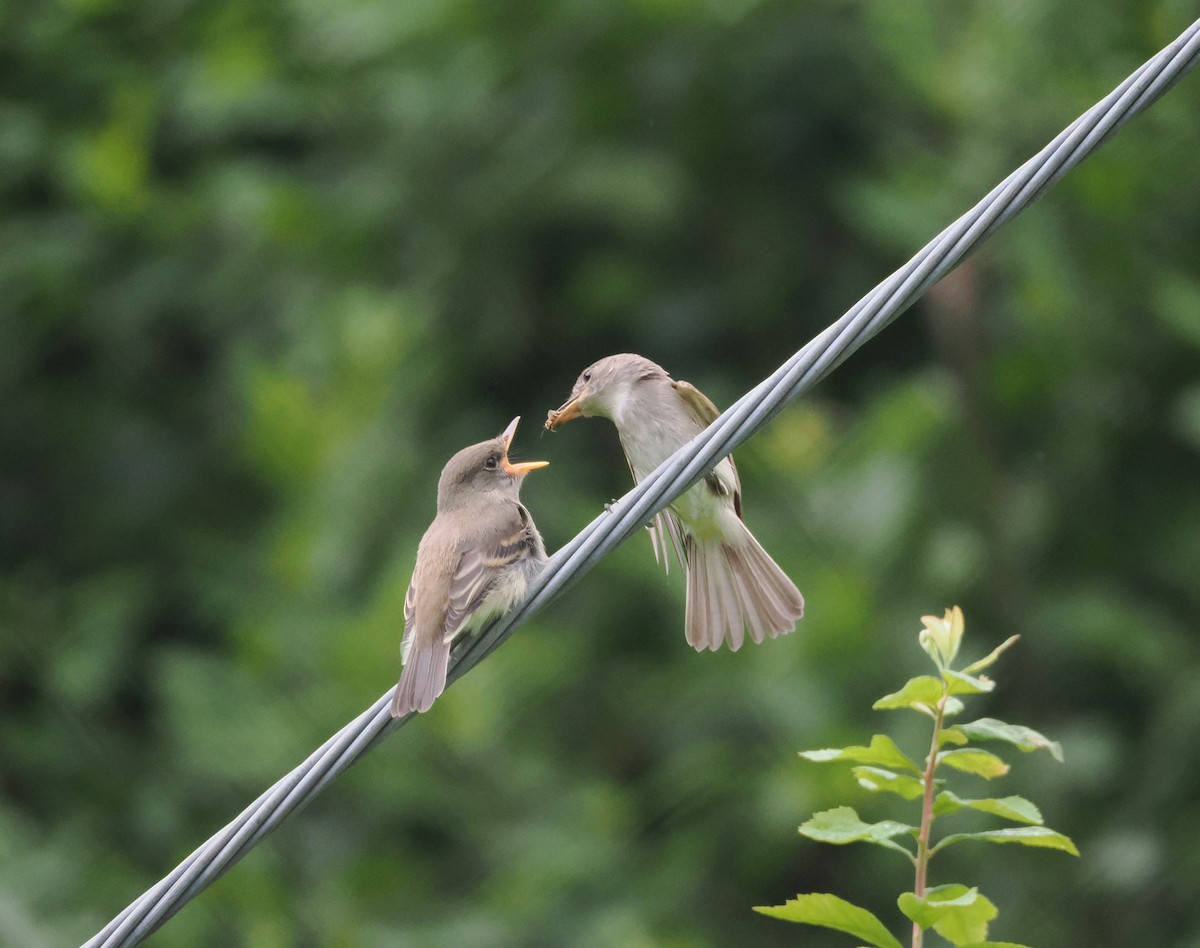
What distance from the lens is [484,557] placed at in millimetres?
4520

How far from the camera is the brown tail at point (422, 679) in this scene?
3715 mm

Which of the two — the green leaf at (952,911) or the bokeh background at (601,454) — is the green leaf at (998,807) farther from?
the bokeh background at (601,454)

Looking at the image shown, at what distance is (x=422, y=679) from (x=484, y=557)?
610 mm

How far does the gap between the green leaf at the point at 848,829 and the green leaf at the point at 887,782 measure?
0.15ft

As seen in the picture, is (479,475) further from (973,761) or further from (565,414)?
(973,761)

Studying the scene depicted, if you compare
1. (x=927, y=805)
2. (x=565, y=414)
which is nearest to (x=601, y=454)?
(x=565, y=414)

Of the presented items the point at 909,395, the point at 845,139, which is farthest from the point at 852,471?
the point at 845,139

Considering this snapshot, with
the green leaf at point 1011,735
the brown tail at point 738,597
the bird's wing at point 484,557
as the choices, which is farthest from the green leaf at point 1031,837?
the brown tail at point 738,597

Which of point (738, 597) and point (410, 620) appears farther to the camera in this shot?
point (738, 597)

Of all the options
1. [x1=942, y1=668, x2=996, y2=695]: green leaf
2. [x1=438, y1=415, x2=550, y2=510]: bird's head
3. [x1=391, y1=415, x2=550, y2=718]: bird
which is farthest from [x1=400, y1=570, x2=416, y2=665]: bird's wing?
[x1=942, y1=668, x2=996, y2=695]: green leaf

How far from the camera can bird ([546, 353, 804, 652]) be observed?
4.98m

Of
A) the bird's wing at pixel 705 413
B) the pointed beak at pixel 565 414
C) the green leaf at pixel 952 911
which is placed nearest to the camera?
the green leaf at pixel 952 911

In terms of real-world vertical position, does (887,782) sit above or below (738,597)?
below

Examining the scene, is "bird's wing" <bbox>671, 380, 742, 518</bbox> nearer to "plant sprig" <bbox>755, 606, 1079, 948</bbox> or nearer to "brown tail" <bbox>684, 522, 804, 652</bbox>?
"brown tail" <bbox>684, 522, 804, 652</bbox>
